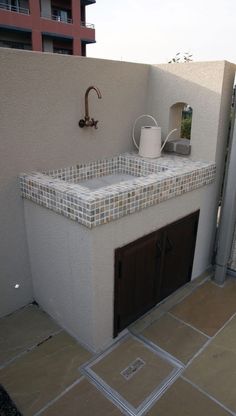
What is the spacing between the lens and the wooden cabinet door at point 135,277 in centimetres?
224

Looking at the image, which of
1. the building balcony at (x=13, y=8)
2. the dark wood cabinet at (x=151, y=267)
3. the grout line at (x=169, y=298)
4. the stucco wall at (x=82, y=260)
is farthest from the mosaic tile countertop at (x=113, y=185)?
the building balcony at (x=13, y=8)

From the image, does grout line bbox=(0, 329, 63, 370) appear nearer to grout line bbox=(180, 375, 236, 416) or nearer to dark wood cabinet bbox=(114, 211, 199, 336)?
dark wood cabinet bbox=(114, 211, 199, 336)

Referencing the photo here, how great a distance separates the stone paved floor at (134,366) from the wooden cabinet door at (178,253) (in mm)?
255

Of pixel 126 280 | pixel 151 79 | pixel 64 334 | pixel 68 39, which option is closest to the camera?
pixel 126 280

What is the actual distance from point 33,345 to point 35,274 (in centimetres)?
65

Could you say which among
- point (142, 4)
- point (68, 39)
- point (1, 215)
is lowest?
point (1, 215)

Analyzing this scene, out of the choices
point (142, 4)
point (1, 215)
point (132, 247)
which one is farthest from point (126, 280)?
point (142, 4)

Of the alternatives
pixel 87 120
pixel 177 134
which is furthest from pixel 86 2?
pixel 87 120

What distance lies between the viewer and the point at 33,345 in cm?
238

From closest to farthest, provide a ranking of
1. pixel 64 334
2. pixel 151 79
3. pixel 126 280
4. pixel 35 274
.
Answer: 1. pixel 126 280
2. pixel 64 334
3. pixel 35 274
4. pixel 151 79

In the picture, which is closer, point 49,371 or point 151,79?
point 49,371

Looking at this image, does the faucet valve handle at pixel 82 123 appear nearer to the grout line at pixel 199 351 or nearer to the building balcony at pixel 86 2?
the grout line at pixel 199 351

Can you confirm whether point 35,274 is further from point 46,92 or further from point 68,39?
point 68,39

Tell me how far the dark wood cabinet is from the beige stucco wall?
1.82 feet
